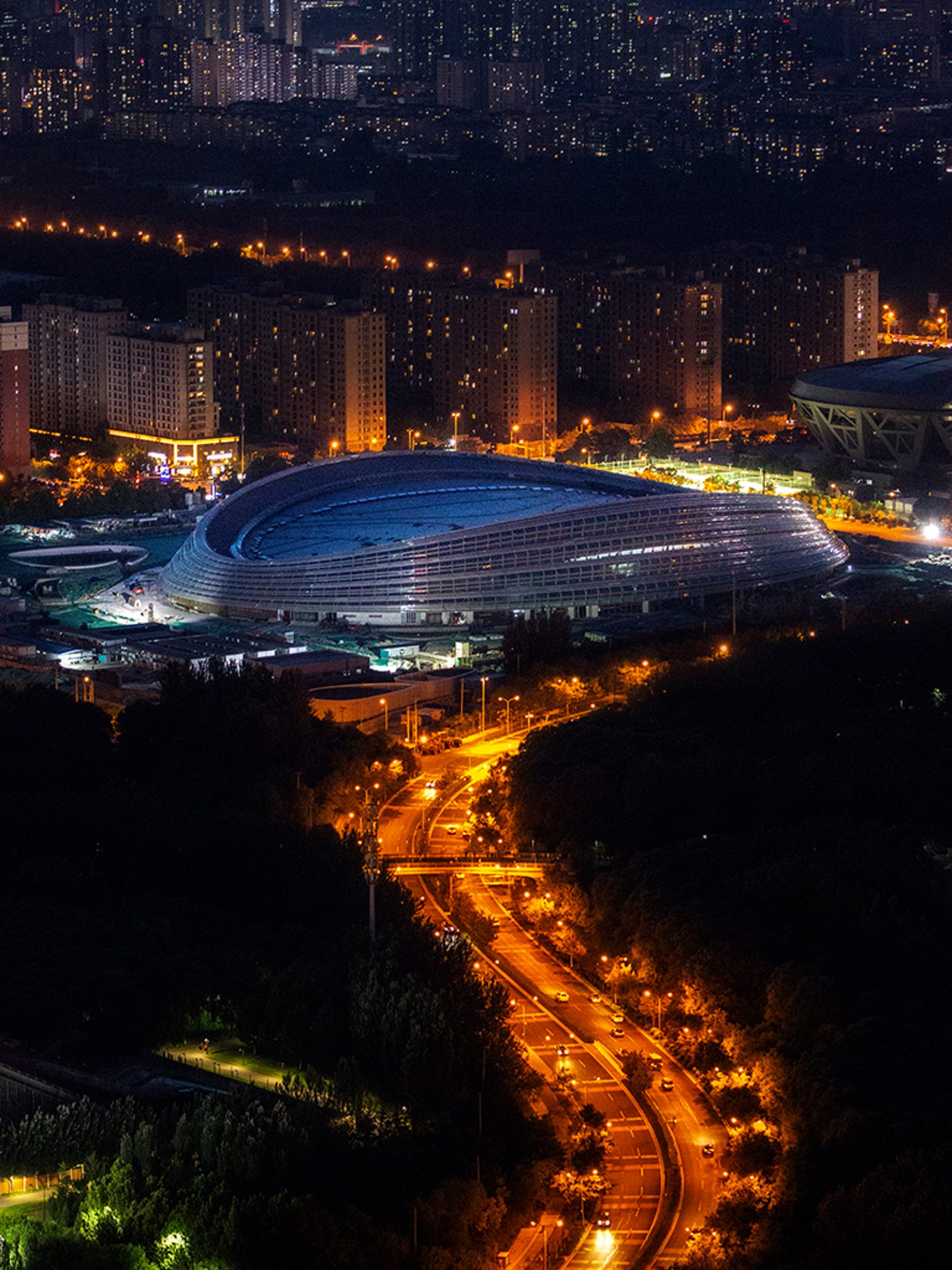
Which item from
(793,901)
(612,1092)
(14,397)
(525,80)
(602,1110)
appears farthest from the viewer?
(525,80)

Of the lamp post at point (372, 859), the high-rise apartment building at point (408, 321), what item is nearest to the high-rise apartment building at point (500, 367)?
the high-rise apartment building at point (408, 321)

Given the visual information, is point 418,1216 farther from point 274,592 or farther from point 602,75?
point 602,75

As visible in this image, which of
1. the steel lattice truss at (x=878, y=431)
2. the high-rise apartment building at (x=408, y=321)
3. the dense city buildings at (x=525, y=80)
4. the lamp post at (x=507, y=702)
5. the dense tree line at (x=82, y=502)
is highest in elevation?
the dense city buildings at (x=525, y=80)

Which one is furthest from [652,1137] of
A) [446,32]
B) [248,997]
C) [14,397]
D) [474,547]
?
[446,32]

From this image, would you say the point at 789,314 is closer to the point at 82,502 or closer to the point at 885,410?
the point at 885,410

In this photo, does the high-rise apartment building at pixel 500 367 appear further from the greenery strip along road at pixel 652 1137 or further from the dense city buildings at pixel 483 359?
the greenery strip along road at pixel 652 1137

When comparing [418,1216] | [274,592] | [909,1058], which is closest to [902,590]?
[274,592]

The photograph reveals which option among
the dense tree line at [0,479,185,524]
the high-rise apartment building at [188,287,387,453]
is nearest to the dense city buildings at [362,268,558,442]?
the high-rise apartment building at [188,287,387,453]
